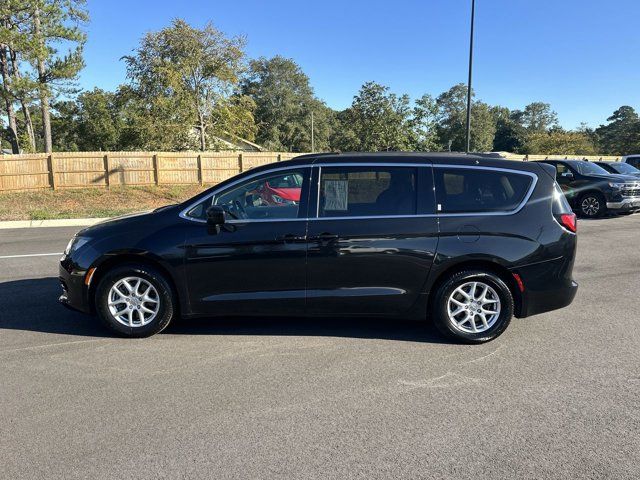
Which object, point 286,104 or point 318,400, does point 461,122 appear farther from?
point 318,400

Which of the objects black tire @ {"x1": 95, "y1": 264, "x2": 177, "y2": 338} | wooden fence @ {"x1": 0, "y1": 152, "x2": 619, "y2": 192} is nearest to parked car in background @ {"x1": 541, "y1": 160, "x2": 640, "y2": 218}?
wooden fence @ {"x1": 0, "y1": 152, "x2": 619, "y2": 192}

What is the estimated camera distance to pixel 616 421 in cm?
314

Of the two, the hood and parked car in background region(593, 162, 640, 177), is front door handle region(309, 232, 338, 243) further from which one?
parked car in background region(593, 162, 640, 177)

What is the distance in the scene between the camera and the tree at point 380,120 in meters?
37.3

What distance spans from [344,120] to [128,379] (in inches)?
1557

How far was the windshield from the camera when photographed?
14.5m

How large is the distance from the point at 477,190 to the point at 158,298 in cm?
314

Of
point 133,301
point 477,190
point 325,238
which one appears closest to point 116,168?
point 133,301

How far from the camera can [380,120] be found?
124 feet

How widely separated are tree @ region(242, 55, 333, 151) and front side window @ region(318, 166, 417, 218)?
2370 inches

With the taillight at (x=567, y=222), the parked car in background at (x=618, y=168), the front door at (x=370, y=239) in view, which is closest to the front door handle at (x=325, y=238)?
the front door at (x=370, y=239)

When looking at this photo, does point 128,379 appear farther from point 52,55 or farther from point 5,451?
point 52,55

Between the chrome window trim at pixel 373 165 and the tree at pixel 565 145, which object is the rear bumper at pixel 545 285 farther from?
the tree at pixel 565 145

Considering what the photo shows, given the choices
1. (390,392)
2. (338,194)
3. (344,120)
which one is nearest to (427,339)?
(390,392)
